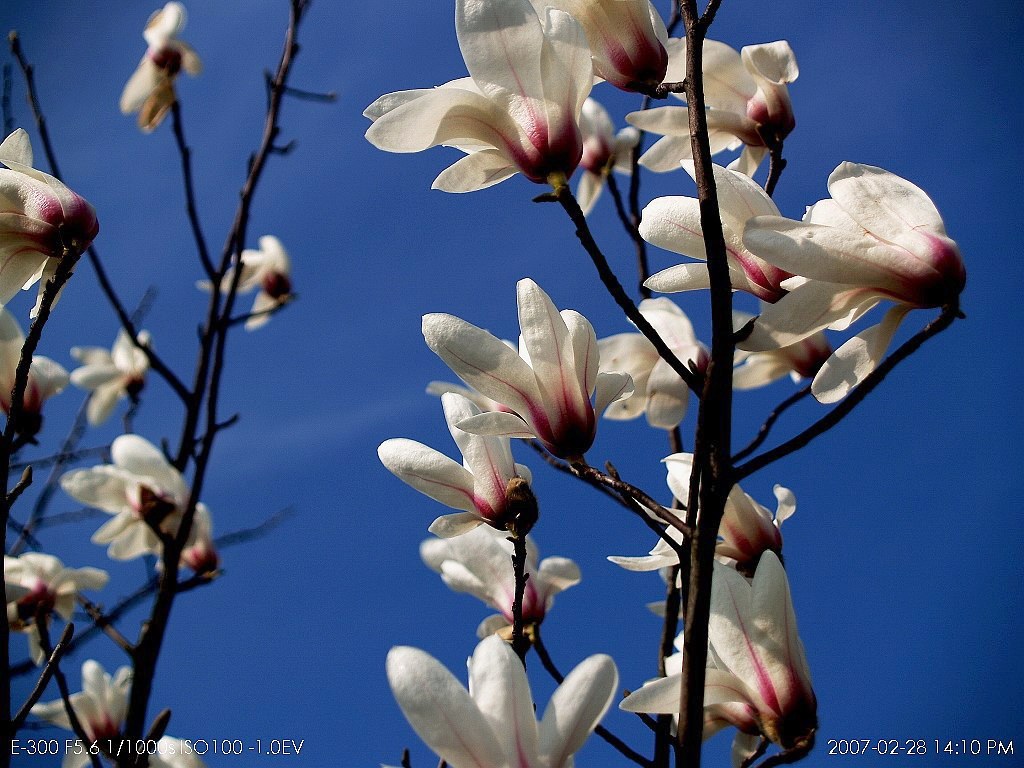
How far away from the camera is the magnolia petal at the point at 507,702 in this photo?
572mm

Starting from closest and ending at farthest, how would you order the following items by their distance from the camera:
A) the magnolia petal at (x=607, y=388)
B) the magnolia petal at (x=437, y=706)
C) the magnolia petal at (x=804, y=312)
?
the magnolia petal at (x=437, y=706) < the magnolia petal at (x=804, y=312) < the magnolia petal at (x=607, y=388)

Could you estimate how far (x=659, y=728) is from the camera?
852 mm

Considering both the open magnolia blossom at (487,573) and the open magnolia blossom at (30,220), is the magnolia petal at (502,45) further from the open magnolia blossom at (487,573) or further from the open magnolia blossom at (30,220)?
the open magnolia blossom at (487,573)

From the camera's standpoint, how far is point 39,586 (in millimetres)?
1665

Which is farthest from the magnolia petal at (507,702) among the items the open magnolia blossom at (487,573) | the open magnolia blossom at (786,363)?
the open magnolia blossom at (786,363)

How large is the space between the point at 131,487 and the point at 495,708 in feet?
4.74

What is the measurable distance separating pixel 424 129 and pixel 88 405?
2117 mm

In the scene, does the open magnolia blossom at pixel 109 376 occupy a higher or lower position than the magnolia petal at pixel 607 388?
higher

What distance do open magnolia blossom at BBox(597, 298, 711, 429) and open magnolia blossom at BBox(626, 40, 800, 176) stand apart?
0.30 meters

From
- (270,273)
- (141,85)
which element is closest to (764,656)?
(141,85)

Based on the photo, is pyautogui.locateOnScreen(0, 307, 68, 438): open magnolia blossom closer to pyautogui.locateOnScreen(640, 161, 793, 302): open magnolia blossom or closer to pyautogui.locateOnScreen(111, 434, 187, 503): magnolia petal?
pyautogui.locateOnScreen(111, 434, 187, 503): magnolia petal

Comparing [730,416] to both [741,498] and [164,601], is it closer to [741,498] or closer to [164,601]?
[741,498]

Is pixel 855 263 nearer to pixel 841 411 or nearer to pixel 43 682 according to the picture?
pixel 841 411

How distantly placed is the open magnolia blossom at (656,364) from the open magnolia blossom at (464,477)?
420 millimetres
